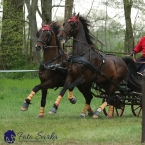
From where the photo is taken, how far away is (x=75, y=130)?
32.3ft

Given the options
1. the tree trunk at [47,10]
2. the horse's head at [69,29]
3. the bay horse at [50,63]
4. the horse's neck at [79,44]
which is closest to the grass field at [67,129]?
the bay horse at [50,63]

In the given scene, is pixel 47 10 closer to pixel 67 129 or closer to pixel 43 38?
pixel 43 38

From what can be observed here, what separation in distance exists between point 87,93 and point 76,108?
2.42 m

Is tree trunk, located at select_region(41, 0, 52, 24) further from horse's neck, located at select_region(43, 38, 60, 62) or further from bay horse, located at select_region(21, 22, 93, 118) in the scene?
horse's neck, located at select_region(43, 38, 60, 62)

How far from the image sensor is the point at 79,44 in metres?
12.3

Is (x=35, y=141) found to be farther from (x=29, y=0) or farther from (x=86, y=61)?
(x=29, y=0)

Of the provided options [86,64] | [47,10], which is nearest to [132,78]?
[86,64]

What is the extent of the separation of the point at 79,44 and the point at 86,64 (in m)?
0.56

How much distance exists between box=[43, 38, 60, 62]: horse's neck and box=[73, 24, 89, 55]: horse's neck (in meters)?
0.52

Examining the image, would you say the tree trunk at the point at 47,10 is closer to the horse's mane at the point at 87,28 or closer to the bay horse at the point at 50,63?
the bay horse at the point at 50,63

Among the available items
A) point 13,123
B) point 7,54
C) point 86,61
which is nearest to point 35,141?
point 13,123

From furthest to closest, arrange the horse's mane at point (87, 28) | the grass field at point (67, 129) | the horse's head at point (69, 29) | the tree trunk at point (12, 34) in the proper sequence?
the tree trunk at point (12, 34), the horse's mane at point (87, 28), the horse's head at point (69, 29), the grass field at point (67, 129)

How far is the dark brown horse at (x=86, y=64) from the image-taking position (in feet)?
39.4

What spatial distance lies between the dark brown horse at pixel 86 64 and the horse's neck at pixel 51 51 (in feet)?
1.62
